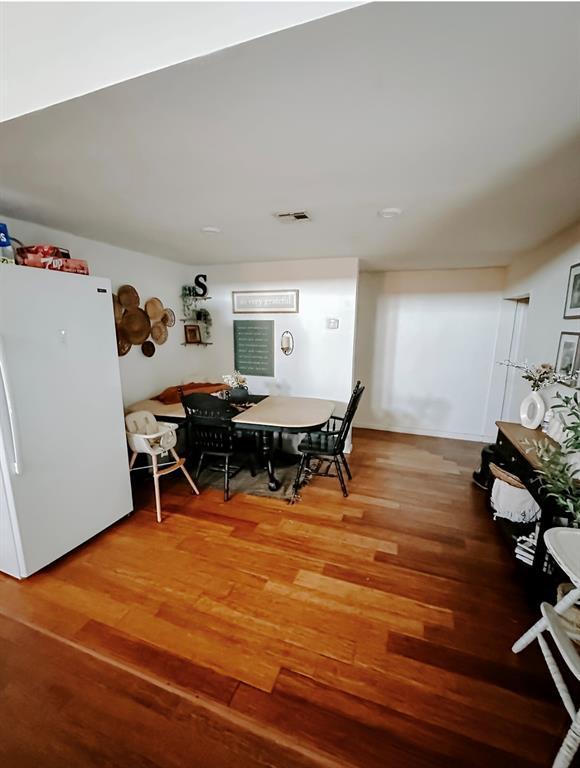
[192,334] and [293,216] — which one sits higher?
[293,216]

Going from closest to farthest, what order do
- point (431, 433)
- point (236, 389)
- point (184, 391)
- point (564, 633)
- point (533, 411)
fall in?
point (564, 633) → point (533, 411) → point (236, 389) → point (184, 391) → point (431, 433)

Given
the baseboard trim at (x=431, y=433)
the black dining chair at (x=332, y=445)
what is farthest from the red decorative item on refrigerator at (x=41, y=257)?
the baseboard trim at (x=431, y=433)

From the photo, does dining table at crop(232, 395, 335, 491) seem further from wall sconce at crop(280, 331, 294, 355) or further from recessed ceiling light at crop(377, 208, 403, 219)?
recessed ceiling light at crop(377, 208, 403, 219)

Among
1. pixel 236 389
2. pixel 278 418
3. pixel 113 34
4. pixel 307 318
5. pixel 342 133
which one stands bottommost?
pixel 278 418

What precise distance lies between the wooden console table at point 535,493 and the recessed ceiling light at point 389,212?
1.67 metres

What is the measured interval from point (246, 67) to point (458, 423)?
4.45 meters

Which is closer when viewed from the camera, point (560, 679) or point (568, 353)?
point (560, 679)

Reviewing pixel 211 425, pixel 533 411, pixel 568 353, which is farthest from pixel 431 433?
pixel 211 425

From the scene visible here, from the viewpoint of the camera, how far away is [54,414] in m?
1.88

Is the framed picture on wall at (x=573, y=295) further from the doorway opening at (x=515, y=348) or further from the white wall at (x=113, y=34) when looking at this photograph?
the white wall at (x=113, y=34)

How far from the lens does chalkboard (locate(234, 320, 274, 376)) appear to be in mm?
3875

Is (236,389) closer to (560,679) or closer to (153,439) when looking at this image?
(153,439)

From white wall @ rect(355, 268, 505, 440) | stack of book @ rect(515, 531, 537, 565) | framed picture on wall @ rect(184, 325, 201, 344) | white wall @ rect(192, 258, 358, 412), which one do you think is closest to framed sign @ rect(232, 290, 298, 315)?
white wall @ rect(192, 258, 358, 412)

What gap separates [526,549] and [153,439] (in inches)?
109
